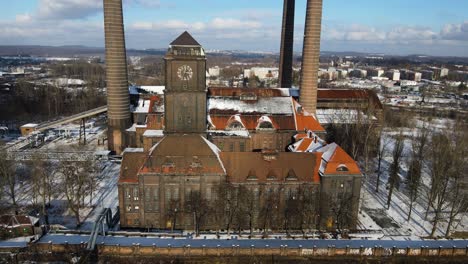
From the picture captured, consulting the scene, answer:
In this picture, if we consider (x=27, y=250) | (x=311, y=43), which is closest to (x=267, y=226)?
(x=27, y=250)

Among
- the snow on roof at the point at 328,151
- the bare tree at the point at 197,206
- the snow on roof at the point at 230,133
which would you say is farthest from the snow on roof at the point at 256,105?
the bare tree at the point at 197,206

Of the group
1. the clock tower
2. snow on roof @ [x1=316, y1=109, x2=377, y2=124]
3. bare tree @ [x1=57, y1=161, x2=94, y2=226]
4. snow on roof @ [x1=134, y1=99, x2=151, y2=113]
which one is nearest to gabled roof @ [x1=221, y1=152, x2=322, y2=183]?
the clock tower

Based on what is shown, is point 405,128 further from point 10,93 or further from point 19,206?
point 10,93

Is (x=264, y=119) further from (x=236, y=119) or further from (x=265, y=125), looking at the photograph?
(x=236, y=119)

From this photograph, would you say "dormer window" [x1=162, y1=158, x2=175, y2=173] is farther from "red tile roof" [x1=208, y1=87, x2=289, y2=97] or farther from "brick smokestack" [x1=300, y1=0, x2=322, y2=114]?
"brick smokestack" [x1=300, y1=0, x2=322, y2=114]

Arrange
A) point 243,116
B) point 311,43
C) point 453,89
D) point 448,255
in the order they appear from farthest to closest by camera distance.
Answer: point 453,89
point 311,43
point 243,116
point 448,255

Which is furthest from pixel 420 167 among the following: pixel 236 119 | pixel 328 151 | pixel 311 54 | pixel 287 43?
pixel 287 43
